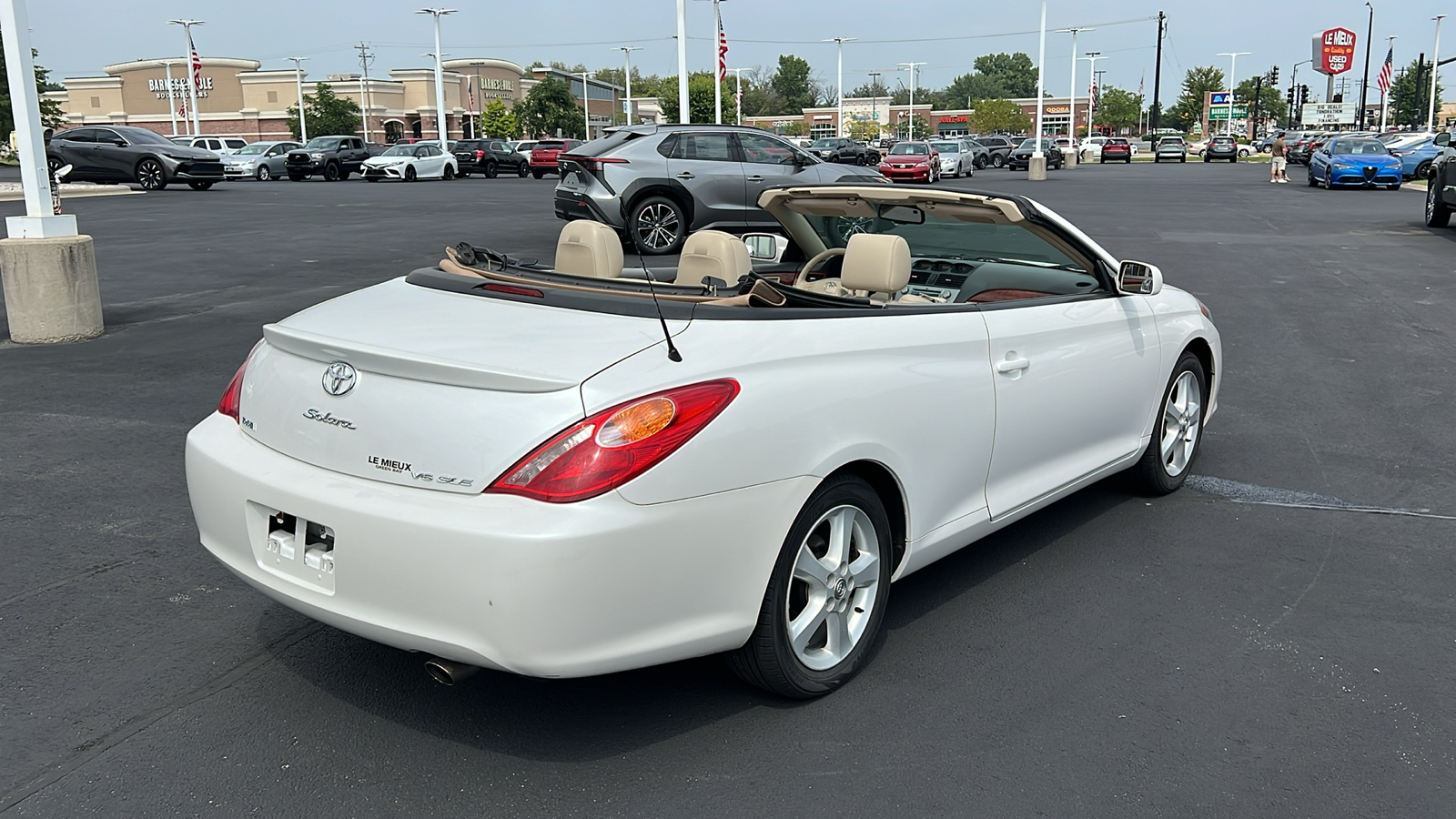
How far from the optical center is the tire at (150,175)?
1358 inches

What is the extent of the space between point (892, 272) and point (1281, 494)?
2.78 metres

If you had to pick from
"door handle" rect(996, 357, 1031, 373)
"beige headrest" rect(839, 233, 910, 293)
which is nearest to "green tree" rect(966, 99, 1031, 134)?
"door handle" rect(996, 357, 1031, 373)

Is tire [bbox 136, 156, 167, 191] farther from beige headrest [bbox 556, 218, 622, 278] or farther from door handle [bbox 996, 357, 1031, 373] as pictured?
door handle [bbox 996, 357, 1031, 373]

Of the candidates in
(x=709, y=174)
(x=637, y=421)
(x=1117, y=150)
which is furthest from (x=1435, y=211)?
(x=1117, y=150)

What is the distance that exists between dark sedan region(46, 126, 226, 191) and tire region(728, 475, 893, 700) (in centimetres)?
3462

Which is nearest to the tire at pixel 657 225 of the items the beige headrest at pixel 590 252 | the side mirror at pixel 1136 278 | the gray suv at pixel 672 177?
the gray suv at pixel 672 177

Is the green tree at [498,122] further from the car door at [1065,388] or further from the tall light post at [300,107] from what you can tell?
the car door at [1065,388]

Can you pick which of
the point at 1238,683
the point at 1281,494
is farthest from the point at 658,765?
the point at 1281,494

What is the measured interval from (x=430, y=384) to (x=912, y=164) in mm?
36850

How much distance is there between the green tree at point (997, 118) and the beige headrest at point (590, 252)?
5582 inches

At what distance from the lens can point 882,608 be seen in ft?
12.9

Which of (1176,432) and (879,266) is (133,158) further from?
(879,266)

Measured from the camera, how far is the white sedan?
145 ft

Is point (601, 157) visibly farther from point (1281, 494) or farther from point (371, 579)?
point (371, 579)
